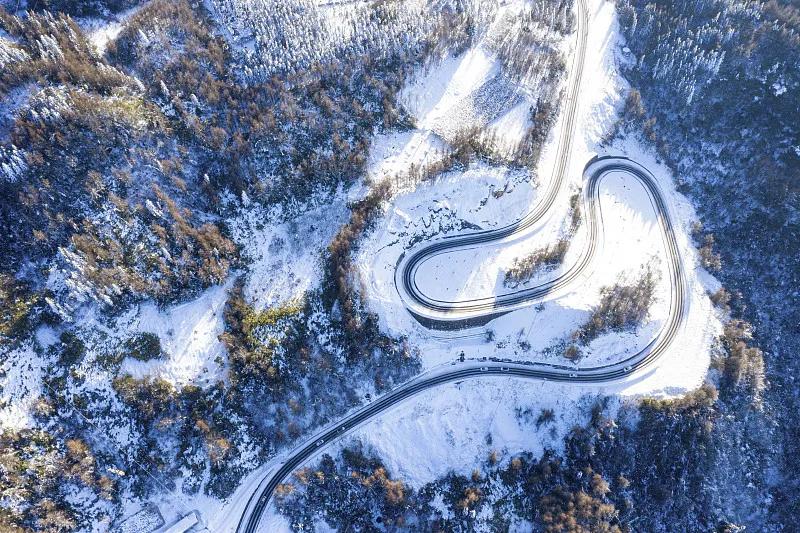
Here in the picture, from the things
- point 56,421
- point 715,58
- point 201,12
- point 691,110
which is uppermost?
point 201,12

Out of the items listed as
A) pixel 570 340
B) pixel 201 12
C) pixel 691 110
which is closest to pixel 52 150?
pixel 201 12

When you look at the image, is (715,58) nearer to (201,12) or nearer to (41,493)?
(201,12)

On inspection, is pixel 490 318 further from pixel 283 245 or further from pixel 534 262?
pixel 283 245

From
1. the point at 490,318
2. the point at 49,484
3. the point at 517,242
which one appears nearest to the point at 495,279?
the point at 490,318

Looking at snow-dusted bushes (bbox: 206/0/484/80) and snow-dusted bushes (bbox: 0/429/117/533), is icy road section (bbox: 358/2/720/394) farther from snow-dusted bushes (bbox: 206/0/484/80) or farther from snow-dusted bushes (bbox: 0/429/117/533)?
snow-dusted bushes (bbox: 0/429/117/533)

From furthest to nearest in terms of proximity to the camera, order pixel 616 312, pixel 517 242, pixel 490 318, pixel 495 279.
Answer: pixel 517 242, pixel 495 279, pixel 490 318, pixel 616 312

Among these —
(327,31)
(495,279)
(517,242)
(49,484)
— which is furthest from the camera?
(327,31)

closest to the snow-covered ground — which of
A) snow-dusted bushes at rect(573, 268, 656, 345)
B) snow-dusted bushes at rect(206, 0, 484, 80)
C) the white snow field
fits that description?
the white snow field
